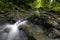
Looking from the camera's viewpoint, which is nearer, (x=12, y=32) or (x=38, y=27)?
(x=12, y=32)

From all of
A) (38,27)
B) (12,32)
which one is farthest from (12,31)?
(38,27)

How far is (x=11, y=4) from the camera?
11352 millimetres

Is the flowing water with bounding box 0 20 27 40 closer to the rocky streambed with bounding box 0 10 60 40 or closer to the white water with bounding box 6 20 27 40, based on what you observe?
the white water with bounding box 6 20 27 40

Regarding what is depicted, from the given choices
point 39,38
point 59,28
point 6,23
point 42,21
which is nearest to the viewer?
point 39,38

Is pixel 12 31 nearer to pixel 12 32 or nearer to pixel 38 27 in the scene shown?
pixel 12 32

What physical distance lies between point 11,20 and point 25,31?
1944mm

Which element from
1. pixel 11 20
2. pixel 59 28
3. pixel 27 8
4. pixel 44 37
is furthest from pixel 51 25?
pixel 27 8

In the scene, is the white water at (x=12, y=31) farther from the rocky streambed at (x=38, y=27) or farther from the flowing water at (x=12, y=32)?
the rocky streambed at (x=38, y=27)

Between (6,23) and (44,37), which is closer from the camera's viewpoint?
(44,37)

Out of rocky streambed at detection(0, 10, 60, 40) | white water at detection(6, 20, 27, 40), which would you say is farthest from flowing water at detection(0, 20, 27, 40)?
rocky streambed at detection(0, 10, 60, 40)

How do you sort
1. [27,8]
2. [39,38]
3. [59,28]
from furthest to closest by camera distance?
[27,8] < [59,28] < [39,38]

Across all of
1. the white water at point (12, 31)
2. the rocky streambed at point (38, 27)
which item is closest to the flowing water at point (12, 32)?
the white water at point (12, 31)

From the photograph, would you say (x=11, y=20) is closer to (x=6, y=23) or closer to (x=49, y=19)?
(x=6, y=23)

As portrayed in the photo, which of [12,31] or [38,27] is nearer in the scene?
[12,31]
